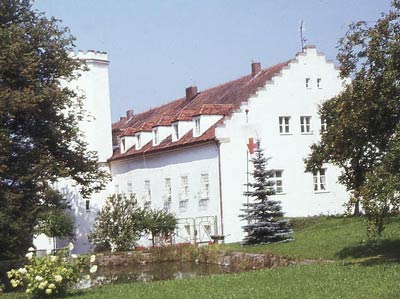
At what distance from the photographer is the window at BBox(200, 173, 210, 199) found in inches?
1473

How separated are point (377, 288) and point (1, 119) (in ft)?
55.4

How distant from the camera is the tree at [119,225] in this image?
114 ft

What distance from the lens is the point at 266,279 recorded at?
1652cm

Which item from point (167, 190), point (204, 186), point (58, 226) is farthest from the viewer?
point (167, 190)

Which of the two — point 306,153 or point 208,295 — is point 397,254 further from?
point 306,153

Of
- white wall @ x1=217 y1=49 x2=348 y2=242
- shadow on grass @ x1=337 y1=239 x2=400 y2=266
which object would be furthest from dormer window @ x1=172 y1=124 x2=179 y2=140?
shadow on grass @ x1=337 y1=239 x2=400 y2=266

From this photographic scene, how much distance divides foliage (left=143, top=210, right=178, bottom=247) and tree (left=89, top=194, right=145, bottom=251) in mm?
310

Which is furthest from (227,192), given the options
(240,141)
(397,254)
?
(397,254)

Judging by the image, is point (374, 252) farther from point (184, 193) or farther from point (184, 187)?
point (184, 193)

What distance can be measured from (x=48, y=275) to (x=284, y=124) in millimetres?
23921

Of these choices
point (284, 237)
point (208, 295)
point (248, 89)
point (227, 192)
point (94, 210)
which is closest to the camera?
point (208, 295)

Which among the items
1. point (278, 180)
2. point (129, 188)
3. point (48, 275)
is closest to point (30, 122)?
point (48, 275)

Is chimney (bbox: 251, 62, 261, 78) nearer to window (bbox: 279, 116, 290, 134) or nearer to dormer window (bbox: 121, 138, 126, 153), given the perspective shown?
window (bbox: 279, 116, 290, 134)

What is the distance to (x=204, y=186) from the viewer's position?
37.6m
